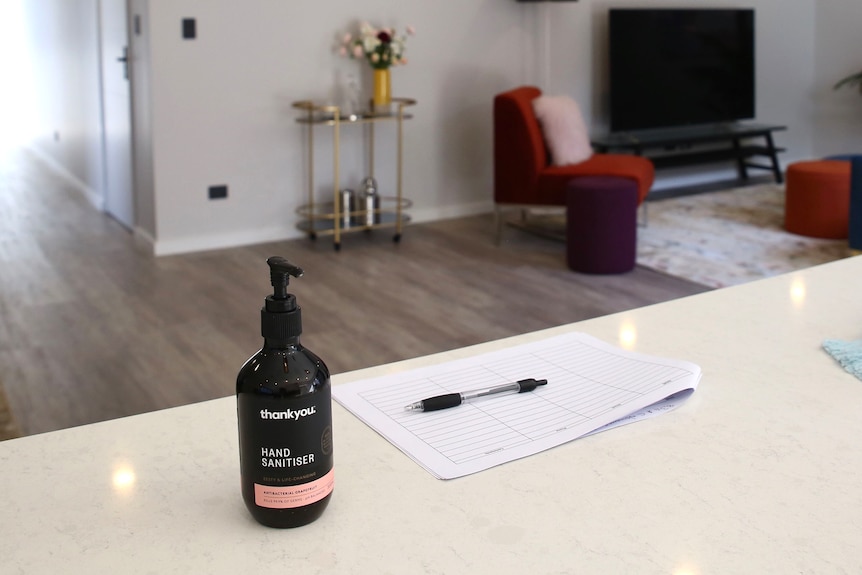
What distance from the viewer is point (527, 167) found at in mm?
5484

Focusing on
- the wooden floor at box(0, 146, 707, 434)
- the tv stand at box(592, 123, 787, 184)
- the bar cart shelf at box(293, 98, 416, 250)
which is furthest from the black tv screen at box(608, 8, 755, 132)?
the bar cart shelf at box(293, 98, 416, 250)

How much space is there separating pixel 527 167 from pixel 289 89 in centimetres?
144

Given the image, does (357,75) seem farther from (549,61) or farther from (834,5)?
(834,5)

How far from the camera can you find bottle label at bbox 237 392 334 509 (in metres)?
0.85

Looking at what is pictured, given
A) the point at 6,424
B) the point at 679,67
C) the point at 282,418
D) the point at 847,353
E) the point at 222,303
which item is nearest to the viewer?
the point at 282,418

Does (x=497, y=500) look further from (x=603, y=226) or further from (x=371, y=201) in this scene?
(x=371, y=201)

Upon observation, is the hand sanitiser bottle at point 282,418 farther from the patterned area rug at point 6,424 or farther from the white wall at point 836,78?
the white wall at point 836,78

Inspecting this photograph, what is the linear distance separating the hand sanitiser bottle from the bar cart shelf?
4609mm

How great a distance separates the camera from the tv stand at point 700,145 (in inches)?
262

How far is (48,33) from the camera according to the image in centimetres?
802

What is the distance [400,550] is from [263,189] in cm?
501

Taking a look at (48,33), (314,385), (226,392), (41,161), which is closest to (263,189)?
(226,392)

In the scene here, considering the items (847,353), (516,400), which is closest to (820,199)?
(847,353)

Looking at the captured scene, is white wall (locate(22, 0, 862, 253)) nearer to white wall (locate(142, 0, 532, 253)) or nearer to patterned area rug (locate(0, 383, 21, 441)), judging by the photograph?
white wall (locate(142, 0, 532, 253))
